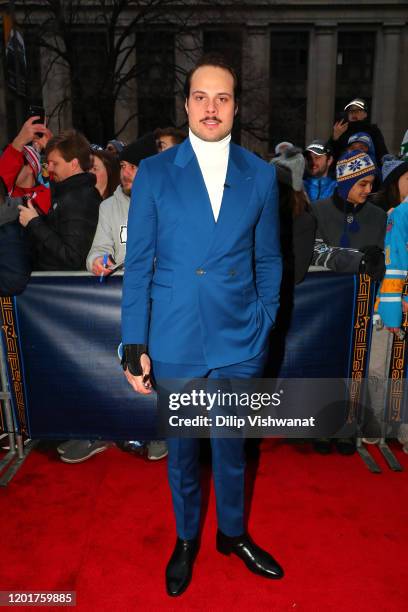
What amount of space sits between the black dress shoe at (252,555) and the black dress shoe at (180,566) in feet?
0.53

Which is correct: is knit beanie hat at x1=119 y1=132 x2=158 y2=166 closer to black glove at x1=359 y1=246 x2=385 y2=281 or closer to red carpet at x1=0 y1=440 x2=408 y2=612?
black glove at x1=359 y1=246 x2=385 y2=281

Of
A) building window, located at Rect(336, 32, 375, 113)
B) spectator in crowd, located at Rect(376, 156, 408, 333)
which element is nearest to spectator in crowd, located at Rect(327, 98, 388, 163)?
spectator in crowd, located at Rect(376, 156, 408, 333)

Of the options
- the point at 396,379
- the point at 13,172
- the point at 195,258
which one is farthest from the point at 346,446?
the point at 13,172

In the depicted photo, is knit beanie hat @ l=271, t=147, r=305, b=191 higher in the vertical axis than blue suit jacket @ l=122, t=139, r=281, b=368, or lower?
higher

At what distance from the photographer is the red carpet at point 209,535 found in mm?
2418

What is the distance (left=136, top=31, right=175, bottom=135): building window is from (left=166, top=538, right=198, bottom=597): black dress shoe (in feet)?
49.4

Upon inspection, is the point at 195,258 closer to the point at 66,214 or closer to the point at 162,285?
the point at 162,285

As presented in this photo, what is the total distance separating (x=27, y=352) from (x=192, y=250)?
5.70 feet

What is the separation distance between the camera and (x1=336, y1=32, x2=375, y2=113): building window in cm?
3253

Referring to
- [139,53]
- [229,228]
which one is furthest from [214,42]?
[229,228]

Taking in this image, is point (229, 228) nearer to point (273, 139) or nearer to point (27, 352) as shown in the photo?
point (27, 352)

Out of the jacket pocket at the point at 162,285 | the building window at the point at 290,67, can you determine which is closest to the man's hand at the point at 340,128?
the jacket pocket at the point at 162,285

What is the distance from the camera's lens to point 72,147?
3.45m

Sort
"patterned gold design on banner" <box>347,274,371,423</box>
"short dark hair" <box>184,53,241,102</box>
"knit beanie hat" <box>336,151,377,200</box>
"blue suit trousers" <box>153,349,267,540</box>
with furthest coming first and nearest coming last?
"knit beanie hat" <box>336,151,377,200</box>
"patterned gold design on banner" <box>347,274,371,423</box>
"blue suit trousers" <box>153,349,267,540</box>
"short dark hair" <box>184,53,241,102</box>
